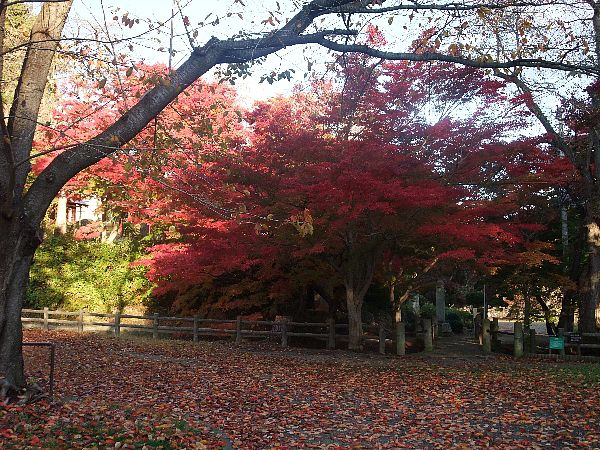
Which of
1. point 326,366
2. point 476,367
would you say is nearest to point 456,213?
point 476,367

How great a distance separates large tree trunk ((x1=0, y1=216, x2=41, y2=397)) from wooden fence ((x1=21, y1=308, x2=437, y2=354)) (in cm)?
1077

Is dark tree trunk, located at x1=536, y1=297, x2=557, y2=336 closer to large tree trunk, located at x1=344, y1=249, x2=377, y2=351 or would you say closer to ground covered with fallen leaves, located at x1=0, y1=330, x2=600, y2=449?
ground covered with fallen leaves, located at x1=0, y1=330, x2=600, y2=449

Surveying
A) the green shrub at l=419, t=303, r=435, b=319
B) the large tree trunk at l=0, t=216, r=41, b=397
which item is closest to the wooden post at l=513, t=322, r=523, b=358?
the large tree trunk at l=0, t=216, r=41, b=397

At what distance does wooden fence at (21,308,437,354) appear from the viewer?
56.9ft

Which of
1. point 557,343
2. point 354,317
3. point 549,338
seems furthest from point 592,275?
point 354,317

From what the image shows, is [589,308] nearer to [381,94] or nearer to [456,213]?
[456,213]

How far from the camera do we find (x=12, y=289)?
706 cm

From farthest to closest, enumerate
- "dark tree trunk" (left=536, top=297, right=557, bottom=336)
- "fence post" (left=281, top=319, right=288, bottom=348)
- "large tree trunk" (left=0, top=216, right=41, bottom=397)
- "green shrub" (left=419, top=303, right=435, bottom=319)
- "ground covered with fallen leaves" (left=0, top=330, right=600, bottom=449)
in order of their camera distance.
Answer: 1. "green shrub" (left=419, top=303, right=435, bottom=319)
2. "dark tree trunk" (left=536, top=297, right=557, bottom=336)
3. "fence post" (left=281, top=319, right=288, bottom=348)
4. "large tree trunk" (left=0, top=216, right=41, bottom=397)
5. "ground covered with fallen leaves" (left=0, top=330, right=600, bottom=449)

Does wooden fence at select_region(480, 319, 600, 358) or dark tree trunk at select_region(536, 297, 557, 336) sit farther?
dark tree trunk at select_region(536, 297, 557, 336)

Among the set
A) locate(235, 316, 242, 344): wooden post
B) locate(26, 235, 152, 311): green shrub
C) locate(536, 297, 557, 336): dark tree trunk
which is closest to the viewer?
locate(235, 316, 242, 344): wooden post

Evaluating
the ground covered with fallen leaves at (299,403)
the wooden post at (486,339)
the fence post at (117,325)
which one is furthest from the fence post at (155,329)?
the wooden post at (486,339)

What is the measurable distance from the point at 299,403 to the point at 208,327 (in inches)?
444

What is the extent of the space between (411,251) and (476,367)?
4.30m

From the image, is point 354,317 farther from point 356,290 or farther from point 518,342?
point 518,342
